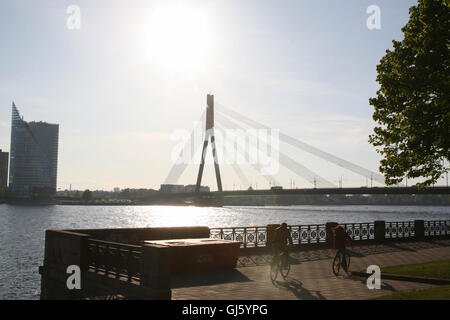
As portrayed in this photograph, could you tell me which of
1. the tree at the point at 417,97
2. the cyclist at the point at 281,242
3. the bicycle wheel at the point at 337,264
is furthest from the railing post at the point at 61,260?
the tree at the point at 417,97

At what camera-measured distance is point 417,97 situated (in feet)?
58.4

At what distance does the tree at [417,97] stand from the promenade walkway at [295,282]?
4438mm

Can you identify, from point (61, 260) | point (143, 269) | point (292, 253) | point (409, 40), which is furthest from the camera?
point (292, 253)

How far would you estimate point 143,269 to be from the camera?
1152 centimetres

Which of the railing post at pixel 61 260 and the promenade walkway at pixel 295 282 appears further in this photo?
the railing post at pixel 61 260

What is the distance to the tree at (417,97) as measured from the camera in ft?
55.3

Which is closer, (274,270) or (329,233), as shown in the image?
(274,270)

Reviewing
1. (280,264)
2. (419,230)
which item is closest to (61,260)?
(280,264)

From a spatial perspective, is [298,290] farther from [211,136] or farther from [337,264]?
[211,136]

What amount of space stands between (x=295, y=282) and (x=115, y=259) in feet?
18.3

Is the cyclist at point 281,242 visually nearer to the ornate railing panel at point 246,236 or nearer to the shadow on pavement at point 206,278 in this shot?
the shadow on pavement at point 206,278
